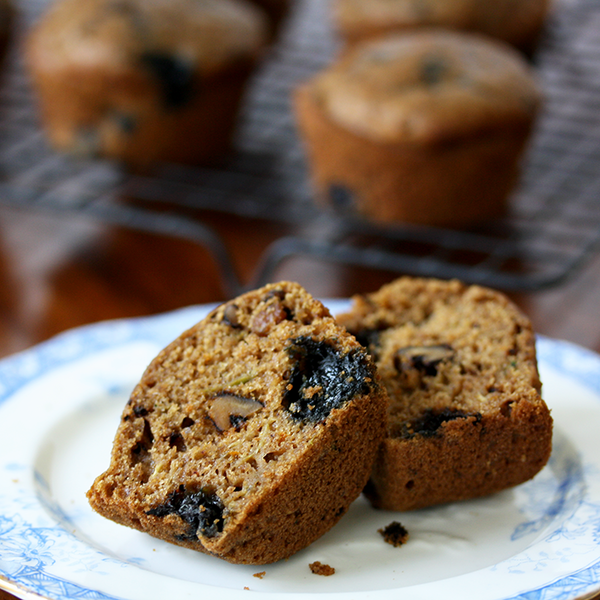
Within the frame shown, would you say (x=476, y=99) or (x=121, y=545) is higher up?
(x=476, y=99)

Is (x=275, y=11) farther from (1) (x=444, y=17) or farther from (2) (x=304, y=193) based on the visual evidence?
(2) (x=304, y=193)

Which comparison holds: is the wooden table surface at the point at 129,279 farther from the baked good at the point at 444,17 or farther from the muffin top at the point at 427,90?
the baked good at the point at 444,17

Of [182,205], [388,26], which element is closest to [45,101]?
[182,205]

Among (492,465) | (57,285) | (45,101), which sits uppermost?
(492,465)

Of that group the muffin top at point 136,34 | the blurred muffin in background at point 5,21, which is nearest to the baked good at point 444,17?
the muffin top at point 136,34

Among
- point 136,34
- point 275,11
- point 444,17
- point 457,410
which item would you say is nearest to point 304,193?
point 136,34

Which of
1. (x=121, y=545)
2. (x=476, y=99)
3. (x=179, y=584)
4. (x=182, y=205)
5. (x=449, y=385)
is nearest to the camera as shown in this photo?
(x=179, y=584)

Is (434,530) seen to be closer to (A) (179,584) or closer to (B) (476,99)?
(A) (179,584)
